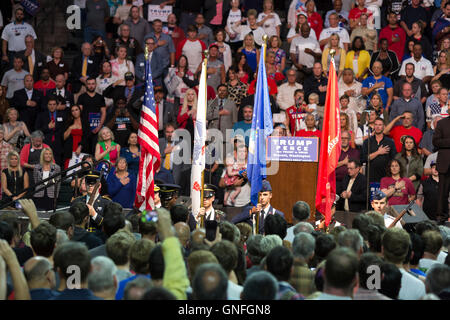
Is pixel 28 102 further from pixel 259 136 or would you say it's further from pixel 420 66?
pixel 420 66

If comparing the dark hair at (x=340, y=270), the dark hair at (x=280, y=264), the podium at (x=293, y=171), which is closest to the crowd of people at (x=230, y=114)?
the podium at (x=293, y=171)

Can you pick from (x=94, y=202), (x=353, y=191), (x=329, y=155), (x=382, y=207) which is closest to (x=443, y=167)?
(x=382, y=207)

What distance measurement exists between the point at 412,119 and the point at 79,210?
8407 millimetres

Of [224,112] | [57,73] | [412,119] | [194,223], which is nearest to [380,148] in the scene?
[412,119]

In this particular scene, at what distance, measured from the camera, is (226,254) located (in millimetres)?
6258

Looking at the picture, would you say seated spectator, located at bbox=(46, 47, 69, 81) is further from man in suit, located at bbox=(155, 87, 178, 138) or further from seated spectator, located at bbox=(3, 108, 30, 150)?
man in suit, located at bbox=(155, 87, 178, 138)

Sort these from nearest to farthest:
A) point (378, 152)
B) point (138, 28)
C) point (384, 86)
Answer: point (378, 152) < point (384, 86) < point (138, 28)

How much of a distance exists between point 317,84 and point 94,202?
717cm

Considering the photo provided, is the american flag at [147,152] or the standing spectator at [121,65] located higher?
the standing spectator at [121,65]

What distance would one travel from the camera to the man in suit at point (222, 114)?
1578 centimetres

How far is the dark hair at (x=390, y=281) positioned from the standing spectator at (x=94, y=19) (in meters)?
14.0

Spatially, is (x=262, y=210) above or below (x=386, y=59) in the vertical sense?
below

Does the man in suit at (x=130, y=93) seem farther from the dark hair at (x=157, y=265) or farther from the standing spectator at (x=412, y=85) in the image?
the dark hair at (x=157, y=265)

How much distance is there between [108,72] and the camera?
57.0ft
